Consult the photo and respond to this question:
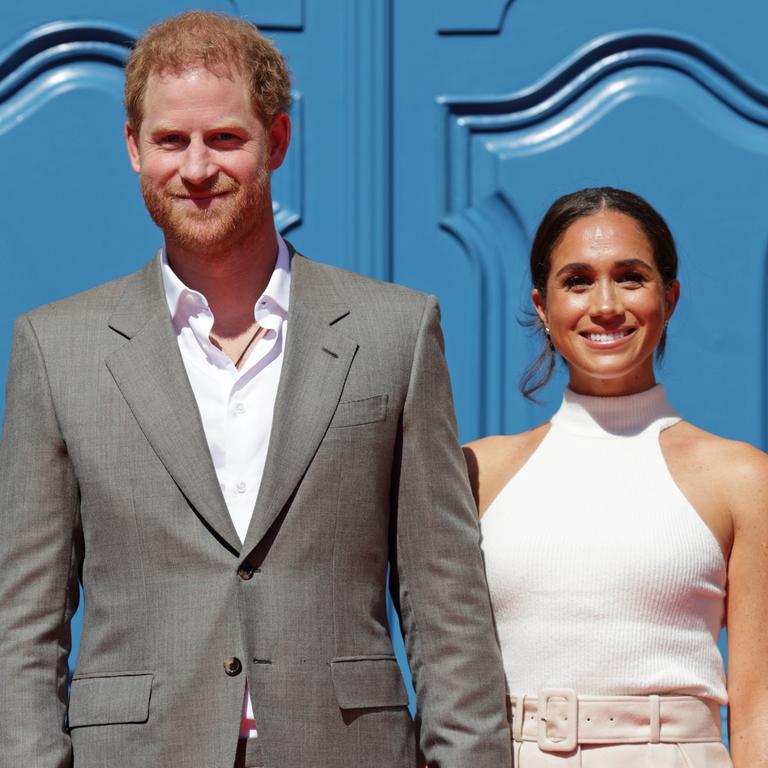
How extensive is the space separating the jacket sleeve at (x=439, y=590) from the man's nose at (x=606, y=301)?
1.00 ft

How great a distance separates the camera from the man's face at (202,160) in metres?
2.16

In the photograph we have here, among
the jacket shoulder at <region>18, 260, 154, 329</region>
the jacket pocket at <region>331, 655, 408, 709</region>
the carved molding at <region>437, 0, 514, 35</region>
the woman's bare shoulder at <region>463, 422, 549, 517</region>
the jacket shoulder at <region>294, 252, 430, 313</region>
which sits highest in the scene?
the carved molding at <region>437, 0, 514, 35</region>

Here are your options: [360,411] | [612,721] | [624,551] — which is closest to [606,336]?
[624,551]

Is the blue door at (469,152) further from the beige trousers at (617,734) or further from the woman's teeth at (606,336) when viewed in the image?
the beige trousers at (617,734)

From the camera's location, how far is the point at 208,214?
2158 millimetres

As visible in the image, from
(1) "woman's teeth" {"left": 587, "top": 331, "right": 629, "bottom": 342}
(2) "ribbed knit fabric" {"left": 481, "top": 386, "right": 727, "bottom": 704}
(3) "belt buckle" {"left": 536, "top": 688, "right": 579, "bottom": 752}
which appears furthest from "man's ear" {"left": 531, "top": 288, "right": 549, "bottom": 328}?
(3) "belt buckle" {"left": 536, "top": 688, "right": 579, "bottom": 752}

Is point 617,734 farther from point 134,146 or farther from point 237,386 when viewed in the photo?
point 134,146

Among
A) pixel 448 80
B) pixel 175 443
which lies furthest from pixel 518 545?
pixel 448 80

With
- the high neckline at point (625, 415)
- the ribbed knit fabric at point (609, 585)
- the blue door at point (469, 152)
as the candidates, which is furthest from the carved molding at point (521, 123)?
the ribbed knit fabric at point (609, 585)

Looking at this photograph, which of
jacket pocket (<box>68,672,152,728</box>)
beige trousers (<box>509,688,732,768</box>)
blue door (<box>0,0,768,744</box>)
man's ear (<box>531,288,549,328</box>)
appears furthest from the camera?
blue door (<box>0,0,768,744</box>)

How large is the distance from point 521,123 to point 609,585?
38.9 inches

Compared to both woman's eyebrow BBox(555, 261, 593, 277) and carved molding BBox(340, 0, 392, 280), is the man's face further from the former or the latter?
carved molding BBox(340, 0, 392, 280)

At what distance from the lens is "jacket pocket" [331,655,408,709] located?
210cm

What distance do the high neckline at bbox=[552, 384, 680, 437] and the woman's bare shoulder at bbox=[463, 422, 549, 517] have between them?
0.08 meters
